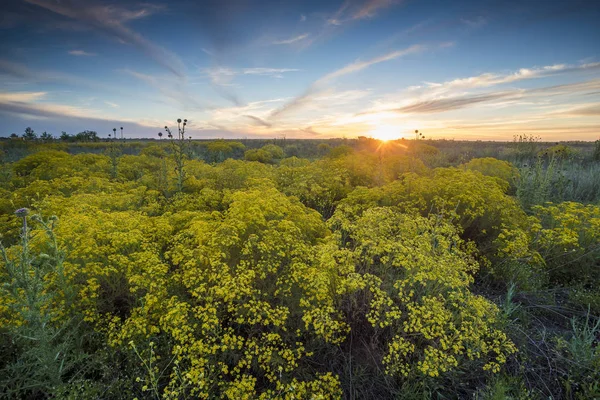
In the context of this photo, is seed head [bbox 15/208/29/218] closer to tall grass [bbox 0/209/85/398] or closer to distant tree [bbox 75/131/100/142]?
tall grass [bbox 0/209/85/398]

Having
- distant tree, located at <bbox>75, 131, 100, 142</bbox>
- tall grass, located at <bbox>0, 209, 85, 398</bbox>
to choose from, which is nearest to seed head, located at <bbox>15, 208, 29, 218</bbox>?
tall grass, located at <bbox>0, 209, 85, 398</bbox>

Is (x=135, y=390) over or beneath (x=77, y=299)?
beneath

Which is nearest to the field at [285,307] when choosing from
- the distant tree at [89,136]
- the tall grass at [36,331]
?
the tall grass at [36,331]

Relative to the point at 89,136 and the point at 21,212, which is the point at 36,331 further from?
the point at 89,136

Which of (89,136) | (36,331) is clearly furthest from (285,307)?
(89,136)

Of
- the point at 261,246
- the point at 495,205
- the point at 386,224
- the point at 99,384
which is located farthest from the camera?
the point at 495,205

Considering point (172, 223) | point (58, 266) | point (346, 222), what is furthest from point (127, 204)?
point (346, 222)

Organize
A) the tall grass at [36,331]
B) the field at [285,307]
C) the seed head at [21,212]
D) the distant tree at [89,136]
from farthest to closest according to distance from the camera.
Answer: the distant tree at [89,136] → the field at [285,307] → the tall grass at [36,331] → the seed head at [21,212]

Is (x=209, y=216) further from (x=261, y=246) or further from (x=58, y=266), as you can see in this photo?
(x=58, y=266)

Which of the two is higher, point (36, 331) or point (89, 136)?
point (89, 136)

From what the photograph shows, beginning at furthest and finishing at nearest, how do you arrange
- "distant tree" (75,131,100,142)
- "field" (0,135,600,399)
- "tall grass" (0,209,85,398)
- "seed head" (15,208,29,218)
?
1. "distant tree" (75,131,100,142)
2. "field" (0,135,600,399)
3. "tall grass" (0,209,85,398)
4. "seed head" (15,208,29,218)

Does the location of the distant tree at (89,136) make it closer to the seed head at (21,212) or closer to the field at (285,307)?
the field at (285,307)
